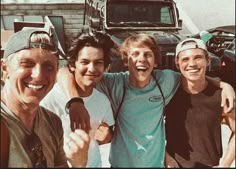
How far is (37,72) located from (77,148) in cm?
33

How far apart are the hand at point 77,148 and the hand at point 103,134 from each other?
105 millimetres

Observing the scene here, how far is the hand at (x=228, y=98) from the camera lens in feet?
5.47

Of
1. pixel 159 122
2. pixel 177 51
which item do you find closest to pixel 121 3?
pixel 177 51

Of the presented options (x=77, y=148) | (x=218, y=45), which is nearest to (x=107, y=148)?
(x=77, y=148)

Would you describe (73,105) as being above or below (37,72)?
below

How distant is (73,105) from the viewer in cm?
154

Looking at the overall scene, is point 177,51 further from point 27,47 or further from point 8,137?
→ point 8,137

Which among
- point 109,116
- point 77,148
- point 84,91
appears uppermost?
point 84,91

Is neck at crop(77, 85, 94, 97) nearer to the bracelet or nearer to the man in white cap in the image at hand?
the bracelet

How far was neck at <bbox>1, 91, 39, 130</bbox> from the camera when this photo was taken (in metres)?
1.49

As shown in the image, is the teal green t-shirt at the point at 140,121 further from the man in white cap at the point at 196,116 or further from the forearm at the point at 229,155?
the forearm at the point at 229,155

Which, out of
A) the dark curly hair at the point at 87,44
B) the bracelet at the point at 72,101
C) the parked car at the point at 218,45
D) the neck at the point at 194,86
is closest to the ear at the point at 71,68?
the dark curly hair at the point at 87,44

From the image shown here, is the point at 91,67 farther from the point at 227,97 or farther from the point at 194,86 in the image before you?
the point at 227,97

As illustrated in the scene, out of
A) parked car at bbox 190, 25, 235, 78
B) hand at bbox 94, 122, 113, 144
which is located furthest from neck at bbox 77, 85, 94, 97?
parked car at bbox 190, 25, 235, 78
